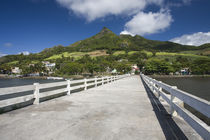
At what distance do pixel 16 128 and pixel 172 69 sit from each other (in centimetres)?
11061

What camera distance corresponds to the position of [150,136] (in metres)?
2.93

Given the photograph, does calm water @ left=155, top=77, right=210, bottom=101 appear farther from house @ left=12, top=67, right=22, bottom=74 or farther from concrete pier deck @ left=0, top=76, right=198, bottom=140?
house @ left=12, top=67, right=22, bottom=74

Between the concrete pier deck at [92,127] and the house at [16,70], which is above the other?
the house at [16,70]

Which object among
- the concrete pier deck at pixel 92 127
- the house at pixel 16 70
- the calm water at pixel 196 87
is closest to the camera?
the concrete pier deck at pixel 92 127

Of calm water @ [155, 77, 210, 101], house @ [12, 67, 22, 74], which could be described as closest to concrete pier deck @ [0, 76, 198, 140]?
calm water @ [155, 77, 210, 101]

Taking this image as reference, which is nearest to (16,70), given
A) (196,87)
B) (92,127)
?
(196,87)

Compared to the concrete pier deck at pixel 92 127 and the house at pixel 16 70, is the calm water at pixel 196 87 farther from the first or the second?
the house at pixel 16 70

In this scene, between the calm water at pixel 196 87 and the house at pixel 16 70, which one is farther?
the house at pixel 16 70

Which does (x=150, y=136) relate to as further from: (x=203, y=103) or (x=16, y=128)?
(x=16, y=128)

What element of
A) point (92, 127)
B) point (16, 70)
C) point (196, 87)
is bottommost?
point (196, 87)

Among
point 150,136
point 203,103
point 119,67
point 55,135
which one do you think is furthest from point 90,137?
point 119,67

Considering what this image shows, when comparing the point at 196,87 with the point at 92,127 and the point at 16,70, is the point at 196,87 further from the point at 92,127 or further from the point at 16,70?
the point at 16,70

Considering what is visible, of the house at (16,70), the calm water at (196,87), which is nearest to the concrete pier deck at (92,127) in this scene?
the calm water at (196,87)

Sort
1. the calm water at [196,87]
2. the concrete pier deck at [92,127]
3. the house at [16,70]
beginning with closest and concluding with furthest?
the concrete pier deck at [92,127] < the calm water at [196,87] < the house at [16,70]
